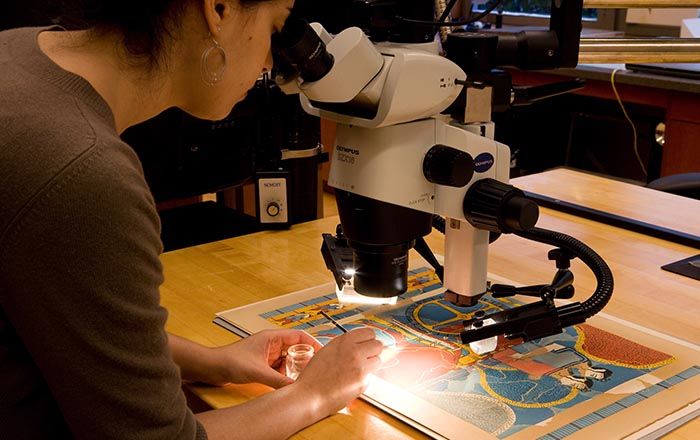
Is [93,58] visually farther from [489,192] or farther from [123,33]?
[489,192]

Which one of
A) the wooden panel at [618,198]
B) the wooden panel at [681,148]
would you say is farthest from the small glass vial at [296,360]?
the wooden panel at [681,148]

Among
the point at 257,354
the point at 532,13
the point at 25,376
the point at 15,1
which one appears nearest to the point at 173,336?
the point at 257,354

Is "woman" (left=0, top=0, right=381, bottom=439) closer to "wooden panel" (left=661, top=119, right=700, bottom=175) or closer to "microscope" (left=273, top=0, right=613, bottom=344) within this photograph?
"microscope" (left=273, top=0, right=613, bottom=344)

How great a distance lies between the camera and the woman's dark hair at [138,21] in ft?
2.68

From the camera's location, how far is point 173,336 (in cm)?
120

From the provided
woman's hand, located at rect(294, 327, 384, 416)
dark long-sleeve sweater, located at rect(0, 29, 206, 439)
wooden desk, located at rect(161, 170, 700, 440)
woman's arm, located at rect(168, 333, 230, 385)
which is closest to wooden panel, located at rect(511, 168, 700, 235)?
wooden desk, located at rect(161, 170, 700, 440)

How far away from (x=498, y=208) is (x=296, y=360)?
13.9 inches

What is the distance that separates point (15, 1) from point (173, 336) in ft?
3.54

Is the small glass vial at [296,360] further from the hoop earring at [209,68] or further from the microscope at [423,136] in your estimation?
the hoop earring at [209,68]

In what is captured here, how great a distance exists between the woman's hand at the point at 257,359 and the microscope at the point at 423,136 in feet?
0.45

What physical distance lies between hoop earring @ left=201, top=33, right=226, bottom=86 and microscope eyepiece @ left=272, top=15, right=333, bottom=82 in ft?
0.24

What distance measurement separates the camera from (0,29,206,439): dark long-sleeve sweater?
2.42ft

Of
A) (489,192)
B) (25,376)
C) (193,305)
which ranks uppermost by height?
(489,192)

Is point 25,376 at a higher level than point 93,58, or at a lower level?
lower
